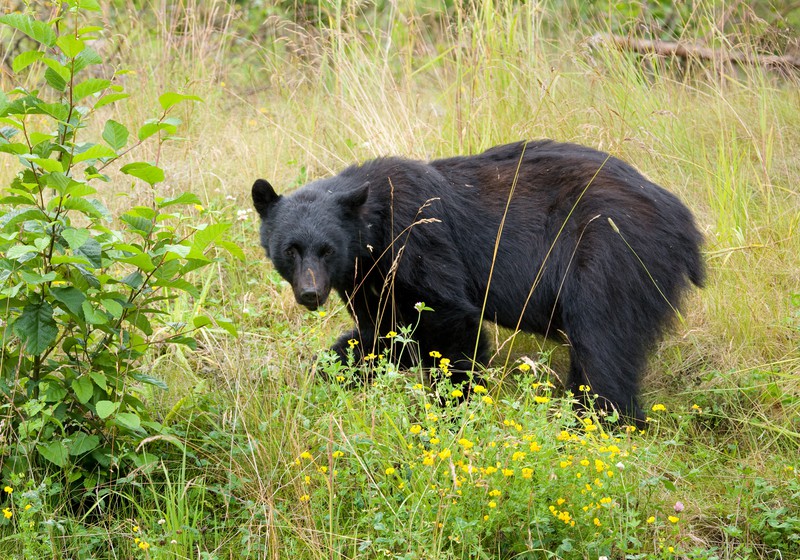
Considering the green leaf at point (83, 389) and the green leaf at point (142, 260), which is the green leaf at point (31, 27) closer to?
the green leaf at point (142, 260)

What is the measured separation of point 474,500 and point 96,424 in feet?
5.32

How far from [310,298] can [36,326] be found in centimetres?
157

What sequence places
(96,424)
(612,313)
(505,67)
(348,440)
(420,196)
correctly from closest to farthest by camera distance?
(348,440) < (96,424) < (612,313) < (420,196) < (505,67)

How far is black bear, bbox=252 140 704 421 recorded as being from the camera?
4.70 metres

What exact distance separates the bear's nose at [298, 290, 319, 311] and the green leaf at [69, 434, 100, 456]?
140cm

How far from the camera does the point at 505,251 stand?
5039mm

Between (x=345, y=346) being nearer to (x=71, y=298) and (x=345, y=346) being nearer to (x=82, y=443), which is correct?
(x=82, y=443)

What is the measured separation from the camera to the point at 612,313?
4684 mm

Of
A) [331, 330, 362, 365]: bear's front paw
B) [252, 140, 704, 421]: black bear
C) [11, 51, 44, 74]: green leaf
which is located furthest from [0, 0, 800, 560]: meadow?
[252, 140, 704, 421]: black bear

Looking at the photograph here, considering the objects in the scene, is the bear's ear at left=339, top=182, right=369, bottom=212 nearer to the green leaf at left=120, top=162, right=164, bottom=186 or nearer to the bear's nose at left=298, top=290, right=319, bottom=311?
the bear's nose at left=298, top=290, right=319, bottom=311

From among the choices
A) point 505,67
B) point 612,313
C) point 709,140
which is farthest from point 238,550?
point 709,140

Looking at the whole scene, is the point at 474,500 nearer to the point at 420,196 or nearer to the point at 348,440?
the point at 348,440

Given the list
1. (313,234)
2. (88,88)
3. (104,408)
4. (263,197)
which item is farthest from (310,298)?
(88,88)

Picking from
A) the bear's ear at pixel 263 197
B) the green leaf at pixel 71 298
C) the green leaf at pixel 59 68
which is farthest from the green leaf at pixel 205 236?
the bear's ear at pixel 263 197
